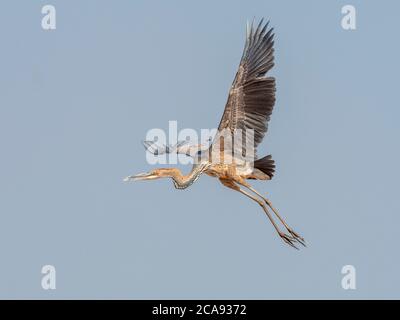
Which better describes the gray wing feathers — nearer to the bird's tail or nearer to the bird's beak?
the bird's tail

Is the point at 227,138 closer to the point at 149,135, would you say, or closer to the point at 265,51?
the point at 265,51

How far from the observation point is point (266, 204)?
63.7ft

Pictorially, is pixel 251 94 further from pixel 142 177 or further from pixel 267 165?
pixel 142 177

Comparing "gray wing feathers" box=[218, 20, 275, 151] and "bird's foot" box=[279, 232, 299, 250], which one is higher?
"gray wing feathers" box=[218, 20, 275, 151]

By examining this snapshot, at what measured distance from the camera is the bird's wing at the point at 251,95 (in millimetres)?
18234

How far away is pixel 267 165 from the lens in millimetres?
18781

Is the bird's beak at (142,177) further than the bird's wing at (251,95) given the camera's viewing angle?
No

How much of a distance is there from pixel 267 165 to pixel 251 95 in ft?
4.07

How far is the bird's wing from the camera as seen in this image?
18.2 m

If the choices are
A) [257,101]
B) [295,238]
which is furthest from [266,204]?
[257,101]

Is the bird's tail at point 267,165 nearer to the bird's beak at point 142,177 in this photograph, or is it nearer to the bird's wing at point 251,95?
the bird's wing at point 251,95

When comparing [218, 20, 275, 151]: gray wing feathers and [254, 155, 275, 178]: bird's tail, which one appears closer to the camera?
[218, 20, 275, 151]: gray wing feathers

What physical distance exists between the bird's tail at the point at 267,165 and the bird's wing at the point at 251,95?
1.05 feet
